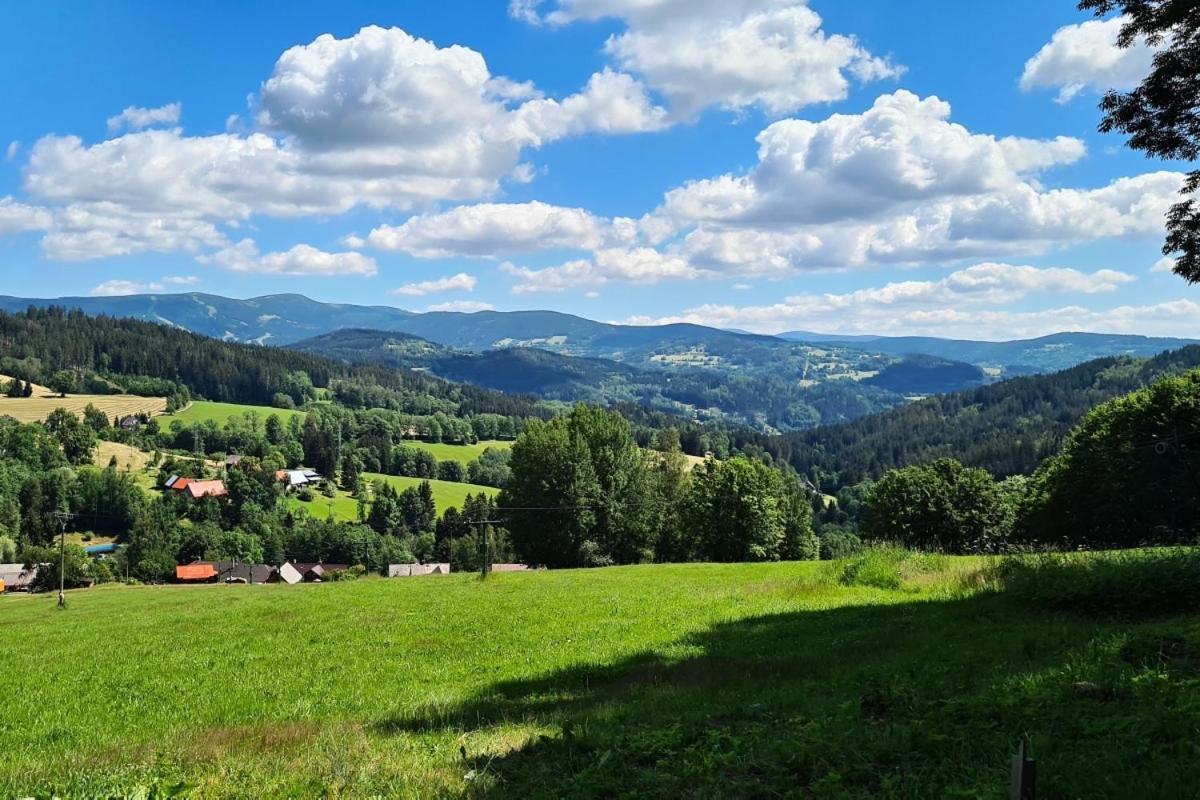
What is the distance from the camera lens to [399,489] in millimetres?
152000

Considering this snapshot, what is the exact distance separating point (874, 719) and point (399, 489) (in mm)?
150935

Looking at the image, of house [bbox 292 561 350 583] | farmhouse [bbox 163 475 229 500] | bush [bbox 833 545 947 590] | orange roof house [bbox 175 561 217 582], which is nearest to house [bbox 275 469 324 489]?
farmhouse [bbox 163 475 229 500]

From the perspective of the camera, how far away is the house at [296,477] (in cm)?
14825

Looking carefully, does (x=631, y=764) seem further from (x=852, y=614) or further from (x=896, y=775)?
(x=852, y=614)

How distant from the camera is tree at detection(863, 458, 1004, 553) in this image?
61031 millimetres

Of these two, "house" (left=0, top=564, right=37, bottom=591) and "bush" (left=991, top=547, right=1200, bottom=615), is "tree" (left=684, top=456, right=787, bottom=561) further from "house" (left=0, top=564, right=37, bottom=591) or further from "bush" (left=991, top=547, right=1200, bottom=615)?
"house" (left=0, top=564, right=37, bottom=591)

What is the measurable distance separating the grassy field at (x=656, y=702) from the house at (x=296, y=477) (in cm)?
13276

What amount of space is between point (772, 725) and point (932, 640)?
5526mm

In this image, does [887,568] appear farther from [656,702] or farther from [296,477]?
[296,477]

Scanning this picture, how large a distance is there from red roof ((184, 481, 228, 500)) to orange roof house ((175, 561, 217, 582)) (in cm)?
3471

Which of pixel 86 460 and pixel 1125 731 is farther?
pixel 86 460

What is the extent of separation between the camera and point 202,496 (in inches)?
5212

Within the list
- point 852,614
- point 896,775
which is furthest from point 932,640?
point 896,775

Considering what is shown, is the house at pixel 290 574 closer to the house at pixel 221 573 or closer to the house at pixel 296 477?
the house at pixel 221 573
